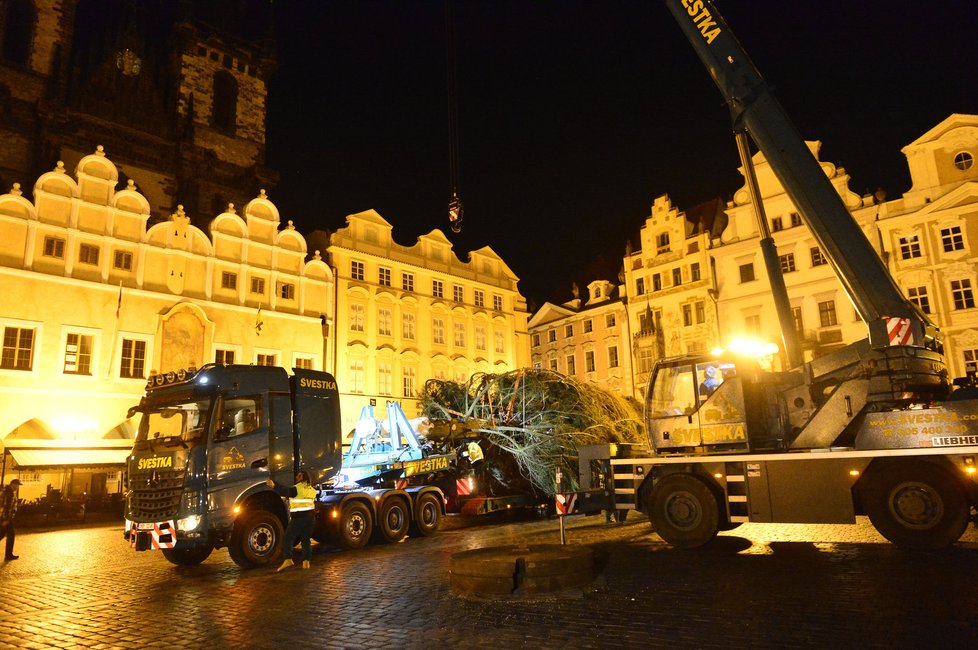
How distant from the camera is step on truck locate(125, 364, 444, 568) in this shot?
1152 centimetres

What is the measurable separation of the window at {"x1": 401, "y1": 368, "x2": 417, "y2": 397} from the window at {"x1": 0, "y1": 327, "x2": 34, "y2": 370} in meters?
16.6

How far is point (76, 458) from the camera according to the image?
2395 cm

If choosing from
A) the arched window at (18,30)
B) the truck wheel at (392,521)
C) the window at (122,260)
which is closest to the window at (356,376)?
the window at (122,260)

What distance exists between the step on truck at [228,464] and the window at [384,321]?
20.8 meters

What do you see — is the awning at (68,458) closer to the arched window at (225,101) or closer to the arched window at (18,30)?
the arched window at (18,30)

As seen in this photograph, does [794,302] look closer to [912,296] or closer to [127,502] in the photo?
[912,296]

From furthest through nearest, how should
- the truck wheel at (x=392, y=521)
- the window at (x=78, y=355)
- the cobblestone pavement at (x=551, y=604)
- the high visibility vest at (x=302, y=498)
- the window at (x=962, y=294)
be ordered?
the window at (x=962, y=294) < the window at (x=78, y=355) < the truck wheel at (x=392, y=521) < the high visibility vest at (x=302, y=498) < the cobblestone pavement at (x=551, y=604)

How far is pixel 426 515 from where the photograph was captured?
16516mm

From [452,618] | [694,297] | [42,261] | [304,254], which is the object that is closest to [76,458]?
[42,261]

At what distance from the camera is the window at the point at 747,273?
36.1 meters

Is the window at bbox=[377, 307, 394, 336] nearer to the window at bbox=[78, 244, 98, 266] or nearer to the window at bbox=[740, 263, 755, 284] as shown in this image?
the window at bbox=[78, 244, 98, 266]

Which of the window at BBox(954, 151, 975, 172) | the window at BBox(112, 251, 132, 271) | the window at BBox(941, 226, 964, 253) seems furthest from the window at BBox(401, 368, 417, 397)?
the window at BBox(954, 151, 975, 172)

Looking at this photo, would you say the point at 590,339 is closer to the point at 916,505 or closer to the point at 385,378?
the point at 385,378

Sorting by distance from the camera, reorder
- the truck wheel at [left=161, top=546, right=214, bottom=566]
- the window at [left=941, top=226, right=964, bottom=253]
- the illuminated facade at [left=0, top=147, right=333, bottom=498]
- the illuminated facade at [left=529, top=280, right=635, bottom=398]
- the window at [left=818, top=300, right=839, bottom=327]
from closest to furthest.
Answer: the truck wheel at [left=161, top=546, right=214, bottom=566], the illuminated facade at [left=0, top=147, right=333, bottom=498], the window at [left=941, top=226, right=964, bottom=253], the window at [left=818, top=300, right=839, bottom=327], the illuminated facade at [left=529, top=280, right=635, bottom=398]
